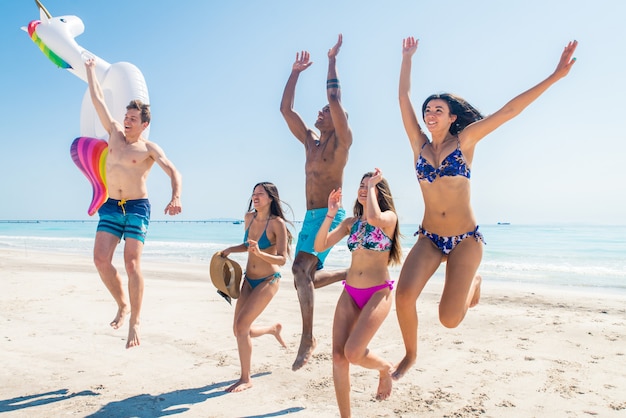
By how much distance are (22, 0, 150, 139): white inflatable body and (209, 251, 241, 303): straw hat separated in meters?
1.82

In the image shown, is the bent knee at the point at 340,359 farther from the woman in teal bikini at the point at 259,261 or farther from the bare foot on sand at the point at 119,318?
the bare foot on sand at the point at 119,318

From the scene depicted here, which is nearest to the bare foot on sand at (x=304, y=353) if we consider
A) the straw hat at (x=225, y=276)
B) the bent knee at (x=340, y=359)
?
the bent knee at (x=340, y=359)

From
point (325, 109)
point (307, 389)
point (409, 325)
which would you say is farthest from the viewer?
point (325, 109)

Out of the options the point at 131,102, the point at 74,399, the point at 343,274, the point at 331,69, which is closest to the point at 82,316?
the point at 74,399

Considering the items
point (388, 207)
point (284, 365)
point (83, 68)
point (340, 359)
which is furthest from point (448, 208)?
point (83, 68)

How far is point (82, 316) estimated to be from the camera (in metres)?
9.18

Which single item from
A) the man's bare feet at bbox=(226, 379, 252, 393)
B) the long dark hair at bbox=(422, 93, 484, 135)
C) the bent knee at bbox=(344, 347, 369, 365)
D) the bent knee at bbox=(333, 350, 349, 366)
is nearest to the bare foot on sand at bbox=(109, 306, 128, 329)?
the man's bare feet at bbox=(226, 379, 252, 393)

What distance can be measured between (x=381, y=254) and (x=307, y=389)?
2125 mm

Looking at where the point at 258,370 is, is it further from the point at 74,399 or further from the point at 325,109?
the point at 325,109

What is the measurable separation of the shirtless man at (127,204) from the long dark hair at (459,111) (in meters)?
3.05

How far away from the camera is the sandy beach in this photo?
17.0 ft

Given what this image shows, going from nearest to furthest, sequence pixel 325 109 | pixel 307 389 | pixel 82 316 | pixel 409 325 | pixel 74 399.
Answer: pixel 409 325 → pixel 74 399 → pixel 307 389 → pixel 325 109 → pixel 82 316

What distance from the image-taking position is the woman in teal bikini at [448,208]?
4.30 metres

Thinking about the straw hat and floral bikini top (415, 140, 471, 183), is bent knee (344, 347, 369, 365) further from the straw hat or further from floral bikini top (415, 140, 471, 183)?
the straw hat
